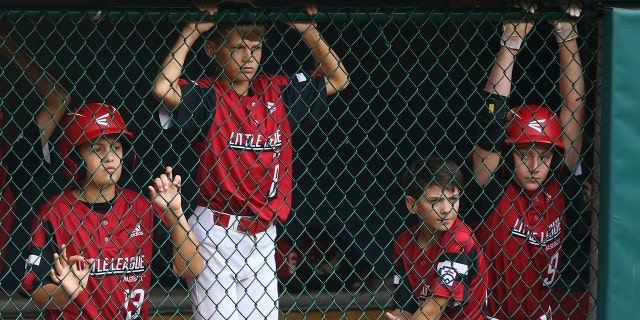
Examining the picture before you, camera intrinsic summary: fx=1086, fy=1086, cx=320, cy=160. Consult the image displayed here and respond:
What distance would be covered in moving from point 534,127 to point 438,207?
504 millimetres

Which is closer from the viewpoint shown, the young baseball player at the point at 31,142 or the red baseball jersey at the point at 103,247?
the red baseball jersey at the point at 103,247

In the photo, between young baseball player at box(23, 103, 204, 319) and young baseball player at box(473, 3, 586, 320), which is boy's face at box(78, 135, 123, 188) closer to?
young baseball player at box(23, 103, 204, 319)

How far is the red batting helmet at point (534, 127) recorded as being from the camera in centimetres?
420

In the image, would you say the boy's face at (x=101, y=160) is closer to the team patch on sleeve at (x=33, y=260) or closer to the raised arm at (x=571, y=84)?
the team patch on sleeve at (x=33, y=260)

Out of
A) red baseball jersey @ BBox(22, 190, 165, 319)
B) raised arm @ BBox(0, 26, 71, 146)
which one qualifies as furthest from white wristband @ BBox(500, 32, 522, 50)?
raised arm @ BBox(0, 26, 71, 146)

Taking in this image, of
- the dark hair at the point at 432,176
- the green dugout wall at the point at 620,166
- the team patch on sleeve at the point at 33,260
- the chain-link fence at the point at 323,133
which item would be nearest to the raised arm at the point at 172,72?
the chain-link fence at the point at 323,133

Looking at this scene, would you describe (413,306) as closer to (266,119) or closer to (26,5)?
(266,119)

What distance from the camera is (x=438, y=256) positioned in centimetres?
410

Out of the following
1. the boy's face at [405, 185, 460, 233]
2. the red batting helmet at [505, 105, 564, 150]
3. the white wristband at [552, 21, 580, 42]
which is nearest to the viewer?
the white wristband at [552, 21, 580, 42]

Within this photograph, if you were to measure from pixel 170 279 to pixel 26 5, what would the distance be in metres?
2.15

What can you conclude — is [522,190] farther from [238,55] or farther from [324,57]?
[238,55]

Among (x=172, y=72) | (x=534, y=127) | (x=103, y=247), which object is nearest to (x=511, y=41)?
(x=534, y=127)

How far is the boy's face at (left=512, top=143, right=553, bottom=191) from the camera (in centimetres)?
424

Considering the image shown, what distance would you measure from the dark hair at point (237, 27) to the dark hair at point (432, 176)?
0.79 m
